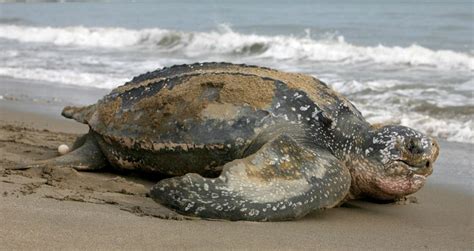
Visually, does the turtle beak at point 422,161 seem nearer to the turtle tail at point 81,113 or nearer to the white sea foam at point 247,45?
the turtle tail at point 81,113

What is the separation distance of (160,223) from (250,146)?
0.85 meters

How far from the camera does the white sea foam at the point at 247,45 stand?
40.7ft

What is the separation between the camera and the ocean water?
7594 millimetres

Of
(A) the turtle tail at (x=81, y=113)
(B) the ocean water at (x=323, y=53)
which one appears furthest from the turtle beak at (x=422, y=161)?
(B) the ocean water at (x=323, y=53)

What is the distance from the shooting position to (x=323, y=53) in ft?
44.5

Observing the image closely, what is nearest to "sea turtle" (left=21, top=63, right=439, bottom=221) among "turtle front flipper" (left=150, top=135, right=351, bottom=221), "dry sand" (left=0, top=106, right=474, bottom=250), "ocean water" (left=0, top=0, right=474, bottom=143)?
"turtle front flipper" (left=150, top=135, right=351, bottom=221)

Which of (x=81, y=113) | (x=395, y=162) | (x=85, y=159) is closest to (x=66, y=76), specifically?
(x=81, y=113)

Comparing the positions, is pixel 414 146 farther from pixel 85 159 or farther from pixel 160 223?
pixel 85 159

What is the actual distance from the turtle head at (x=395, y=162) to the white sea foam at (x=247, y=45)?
8017mm

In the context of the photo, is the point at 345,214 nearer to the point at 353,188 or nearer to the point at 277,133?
the point at 353,188

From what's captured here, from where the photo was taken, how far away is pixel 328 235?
3135mm

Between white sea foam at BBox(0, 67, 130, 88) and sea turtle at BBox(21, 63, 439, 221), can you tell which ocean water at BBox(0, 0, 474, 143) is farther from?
sea turtle at BBox(21, 63, 439, 221)

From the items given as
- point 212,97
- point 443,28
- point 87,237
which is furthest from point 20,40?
point 87,237

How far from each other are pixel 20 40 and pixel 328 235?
1593 cm
